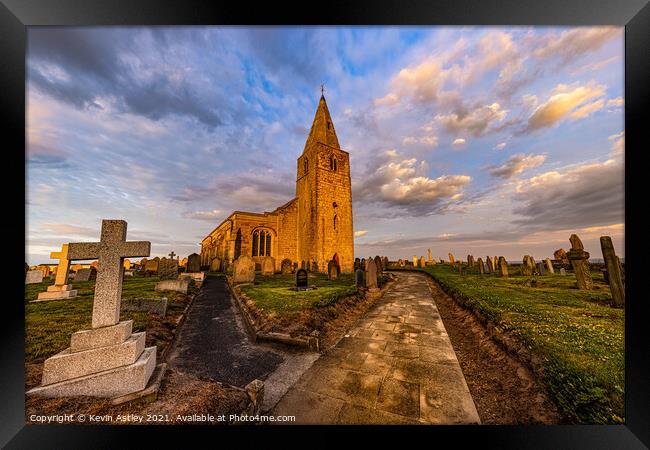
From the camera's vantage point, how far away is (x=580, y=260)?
28.0ft

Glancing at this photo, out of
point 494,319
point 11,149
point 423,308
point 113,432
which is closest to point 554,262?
point 423,308

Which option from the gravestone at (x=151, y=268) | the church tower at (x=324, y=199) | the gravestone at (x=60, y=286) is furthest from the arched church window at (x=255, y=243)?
the gravestone at (x=60, y=286)

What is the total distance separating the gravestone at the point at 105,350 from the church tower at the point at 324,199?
1739cm

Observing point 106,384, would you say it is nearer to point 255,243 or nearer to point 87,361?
point 87,361

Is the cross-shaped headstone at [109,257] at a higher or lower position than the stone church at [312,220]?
lower

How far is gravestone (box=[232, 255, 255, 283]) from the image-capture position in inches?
503

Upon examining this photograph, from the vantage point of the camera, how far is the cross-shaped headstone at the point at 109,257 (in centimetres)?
285

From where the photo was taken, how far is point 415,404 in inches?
100.0

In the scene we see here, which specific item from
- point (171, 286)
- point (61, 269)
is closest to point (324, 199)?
point (171, 286)

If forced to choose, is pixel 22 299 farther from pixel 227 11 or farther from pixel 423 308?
pixel 423 308

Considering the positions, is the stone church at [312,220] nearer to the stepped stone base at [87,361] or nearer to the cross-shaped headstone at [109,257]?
the cross-shaped headstone at [109,257]

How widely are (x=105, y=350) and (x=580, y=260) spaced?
14.0 m

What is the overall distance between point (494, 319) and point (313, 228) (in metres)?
16.4

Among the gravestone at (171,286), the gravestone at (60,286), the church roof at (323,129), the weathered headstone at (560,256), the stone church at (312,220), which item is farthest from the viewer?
the church roof at (323,129)
